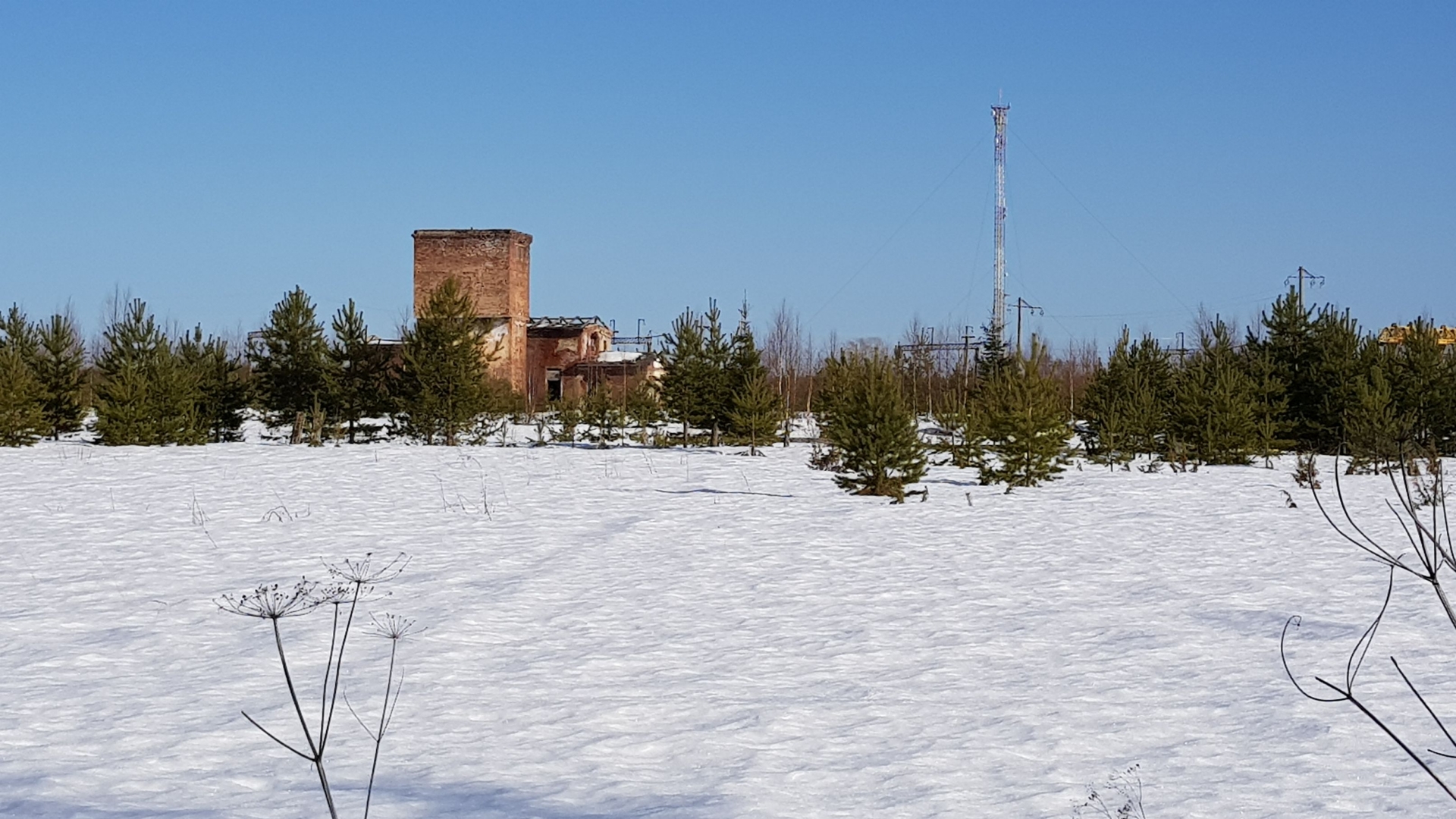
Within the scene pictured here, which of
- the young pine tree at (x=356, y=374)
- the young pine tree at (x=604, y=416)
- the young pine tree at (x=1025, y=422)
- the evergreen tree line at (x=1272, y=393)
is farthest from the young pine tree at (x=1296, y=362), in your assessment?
the young pine tree at (x=356, y=374)

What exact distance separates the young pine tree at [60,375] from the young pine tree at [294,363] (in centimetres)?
434

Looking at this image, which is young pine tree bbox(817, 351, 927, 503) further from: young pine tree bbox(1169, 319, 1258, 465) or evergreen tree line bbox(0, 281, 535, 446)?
evergreen tree line bbox(0, 281, 535, 446)

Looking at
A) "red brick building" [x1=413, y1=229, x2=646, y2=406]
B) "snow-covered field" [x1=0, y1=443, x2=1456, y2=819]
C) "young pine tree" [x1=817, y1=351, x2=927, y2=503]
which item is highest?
"red brick building" [x1=413, y1=229, x2=646, y2=406]

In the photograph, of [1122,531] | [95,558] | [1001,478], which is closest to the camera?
[95,558]

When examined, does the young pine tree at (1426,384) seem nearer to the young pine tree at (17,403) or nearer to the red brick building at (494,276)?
the red brick building at (494,276)

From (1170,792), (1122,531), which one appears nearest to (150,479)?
(1122,531)

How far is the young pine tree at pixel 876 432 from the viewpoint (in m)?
17.4

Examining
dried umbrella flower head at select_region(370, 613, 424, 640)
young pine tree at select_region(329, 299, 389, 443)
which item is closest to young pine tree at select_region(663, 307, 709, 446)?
→ young pine tree at select_region(329, 299, 389, 443)

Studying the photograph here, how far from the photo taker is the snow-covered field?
579cm

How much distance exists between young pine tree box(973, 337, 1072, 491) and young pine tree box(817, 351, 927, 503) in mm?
1662

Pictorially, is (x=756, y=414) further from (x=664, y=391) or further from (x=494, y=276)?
(x=494, y=276)

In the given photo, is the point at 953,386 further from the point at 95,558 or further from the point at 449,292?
the point at 95,558

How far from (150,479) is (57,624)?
11819mm

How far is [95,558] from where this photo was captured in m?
12.2
